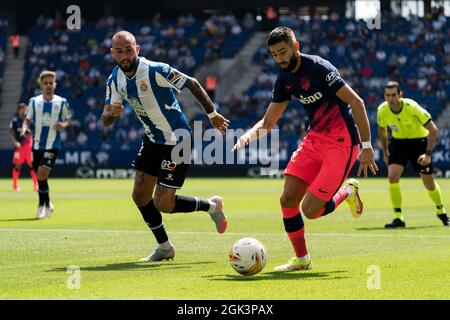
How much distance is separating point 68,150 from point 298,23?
45.4 ft

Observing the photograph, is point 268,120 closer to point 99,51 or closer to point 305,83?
point 305,83

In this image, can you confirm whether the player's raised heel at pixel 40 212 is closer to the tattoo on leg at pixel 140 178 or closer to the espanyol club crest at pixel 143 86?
the tattoo on leg at pixel 140 178

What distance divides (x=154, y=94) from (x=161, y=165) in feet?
2.70

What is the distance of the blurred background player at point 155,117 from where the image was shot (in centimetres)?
1150

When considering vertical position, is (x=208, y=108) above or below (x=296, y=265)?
above

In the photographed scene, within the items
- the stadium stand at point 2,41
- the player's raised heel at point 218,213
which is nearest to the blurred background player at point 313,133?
the player's raised heel at point 218,213

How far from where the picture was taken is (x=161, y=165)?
11938 millimetres

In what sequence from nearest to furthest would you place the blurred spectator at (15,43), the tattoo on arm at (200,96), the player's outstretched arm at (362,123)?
the player's outstretched arm at (362,123) < the tattoo on arm at (200,96) < the blurred spectator at (15,43)

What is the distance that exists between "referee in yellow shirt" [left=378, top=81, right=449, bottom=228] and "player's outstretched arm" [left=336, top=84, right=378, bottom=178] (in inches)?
261

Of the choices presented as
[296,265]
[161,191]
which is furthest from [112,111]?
[296,265]

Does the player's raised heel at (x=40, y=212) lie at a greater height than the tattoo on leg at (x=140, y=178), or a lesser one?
lesser

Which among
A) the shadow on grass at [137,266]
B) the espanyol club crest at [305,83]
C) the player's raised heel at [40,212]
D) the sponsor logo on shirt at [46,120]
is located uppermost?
the espanyol club crest at [305,83]

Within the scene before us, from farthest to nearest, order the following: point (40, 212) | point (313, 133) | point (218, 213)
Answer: point (40, 212)
point (218, 213)
point (313, 133)
